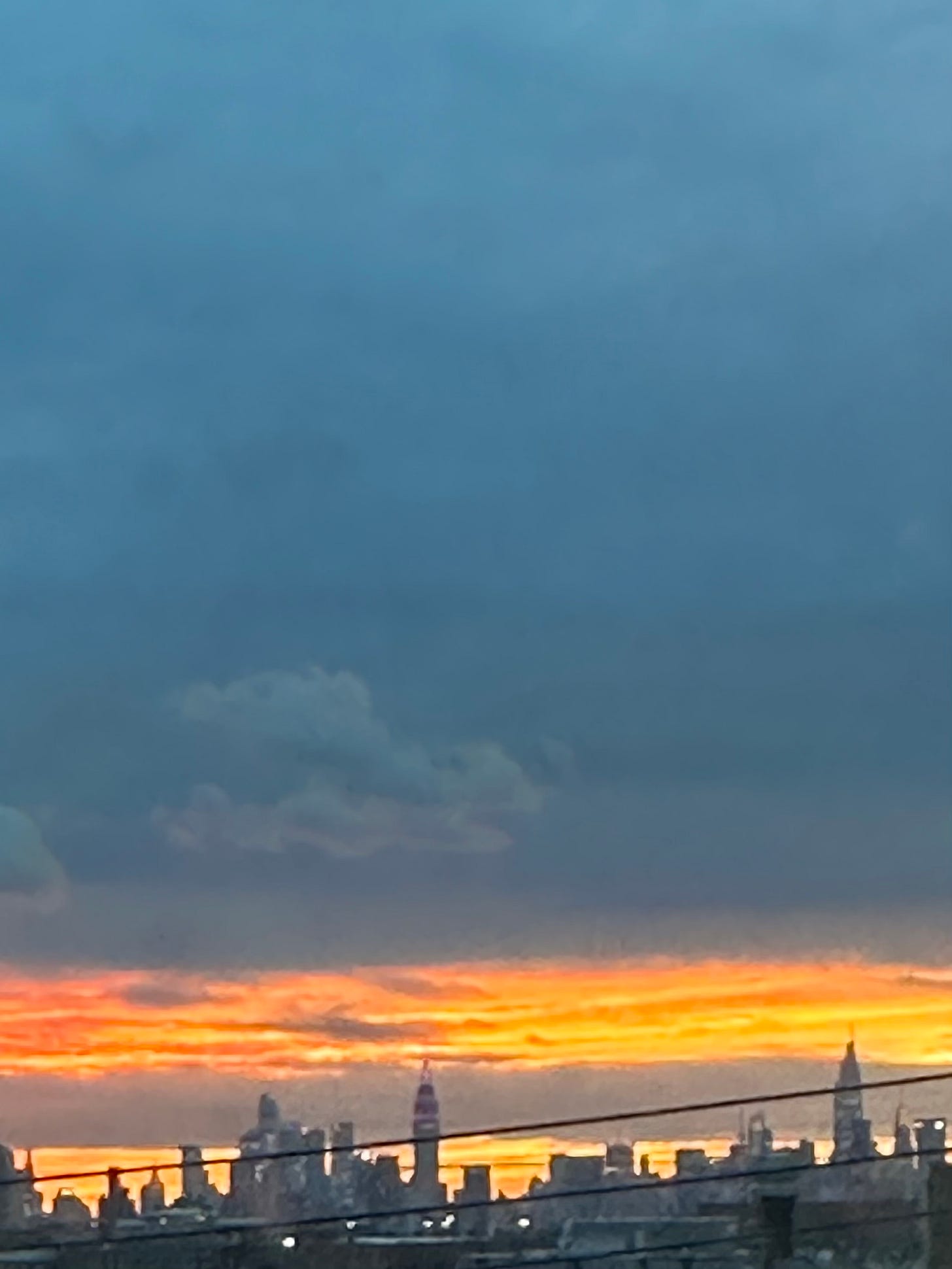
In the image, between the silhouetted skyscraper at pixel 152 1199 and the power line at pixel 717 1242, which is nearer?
the power line at pixel 717 1242

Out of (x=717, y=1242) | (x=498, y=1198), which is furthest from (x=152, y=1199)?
(x=717, y=1242)

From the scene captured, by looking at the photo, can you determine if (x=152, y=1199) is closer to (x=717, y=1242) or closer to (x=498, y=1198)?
(x=498, y=1198)

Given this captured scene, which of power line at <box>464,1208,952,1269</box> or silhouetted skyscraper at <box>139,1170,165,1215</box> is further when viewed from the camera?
silhouetted skyscraper at <box>139,1170,165,1215</box>

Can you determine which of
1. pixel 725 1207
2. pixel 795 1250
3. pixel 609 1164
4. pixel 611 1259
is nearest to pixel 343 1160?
pixel 609 1164

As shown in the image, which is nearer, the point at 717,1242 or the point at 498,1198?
the point at 717,1242

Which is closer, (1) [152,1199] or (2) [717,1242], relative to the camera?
(2) [717,1242]

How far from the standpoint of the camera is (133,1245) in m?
71.7

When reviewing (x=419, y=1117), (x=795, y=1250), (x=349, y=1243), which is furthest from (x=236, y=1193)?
(x=419, y=1117)

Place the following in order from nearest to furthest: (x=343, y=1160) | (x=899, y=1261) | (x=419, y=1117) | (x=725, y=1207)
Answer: (x=899, y=1261), (x=725, y=1207), (x=343, y=1160), (x=419, y=1117)

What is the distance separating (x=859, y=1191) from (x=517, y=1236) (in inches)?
513

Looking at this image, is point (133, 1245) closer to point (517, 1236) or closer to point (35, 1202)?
point (517, 1236)

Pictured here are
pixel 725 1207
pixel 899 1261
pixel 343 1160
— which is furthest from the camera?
pixel 343 1160

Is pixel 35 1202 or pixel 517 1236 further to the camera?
pixel 35 1202

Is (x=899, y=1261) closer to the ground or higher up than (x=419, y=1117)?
closer to the ground
